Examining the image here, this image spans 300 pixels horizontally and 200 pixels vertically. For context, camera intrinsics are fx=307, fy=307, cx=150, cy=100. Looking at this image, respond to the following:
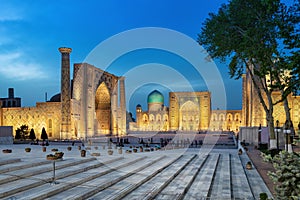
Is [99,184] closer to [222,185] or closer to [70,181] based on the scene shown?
[70,181]

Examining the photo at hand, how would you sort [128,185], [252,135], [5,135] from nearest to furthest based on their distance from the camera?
[128,185], [5,135], [252,135]

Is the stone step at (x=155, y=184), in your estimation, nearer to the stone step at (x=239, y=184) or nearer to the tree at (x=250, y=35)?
the stone step at (x=239, y=184)

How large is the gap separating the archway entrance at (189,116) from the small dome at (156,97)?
245 inches

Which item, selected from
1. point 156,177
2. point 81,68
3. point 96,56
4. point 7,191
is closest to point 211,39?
point 156,177

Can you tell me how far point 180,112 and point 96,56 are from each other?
22858 millimetres

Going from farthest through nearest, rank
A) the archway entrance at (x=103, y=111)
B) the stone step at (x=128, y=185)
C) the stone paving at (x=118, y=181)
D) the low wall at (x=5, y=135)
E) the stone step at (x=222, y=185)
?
1. the archway entrance at (x=103, y=111)
2. the low wall at (x=5, y=135)
3. the stone step at (x=222, y=185)
4. the stone step at (x=128, y=185)
5. the stone paving at (x=118, y=181)

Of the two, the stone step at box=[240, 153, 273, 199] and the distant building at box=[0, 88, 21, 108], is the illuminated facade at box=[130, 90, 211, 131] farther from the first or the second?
the stone step at box=[240, 153, 273, 199]

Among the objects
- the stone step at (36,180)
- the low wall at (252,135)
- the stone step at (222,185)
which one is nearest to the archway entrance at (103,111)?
the low wall at (252,135)

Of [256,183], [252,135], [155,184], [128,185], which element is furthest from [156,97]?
[128,185]

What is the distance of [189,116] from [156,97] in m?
8.40

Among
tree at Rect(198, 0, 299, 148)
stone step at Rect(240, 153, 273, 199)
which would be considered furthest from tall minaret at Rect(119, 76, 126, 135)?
stone step at Rect(240, 153, 273, 199)

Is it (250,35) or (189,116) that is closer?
(250,35)

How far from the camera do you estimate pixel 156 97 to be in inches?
2281

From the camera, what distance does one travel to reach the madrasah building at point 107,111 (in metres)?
28.1
